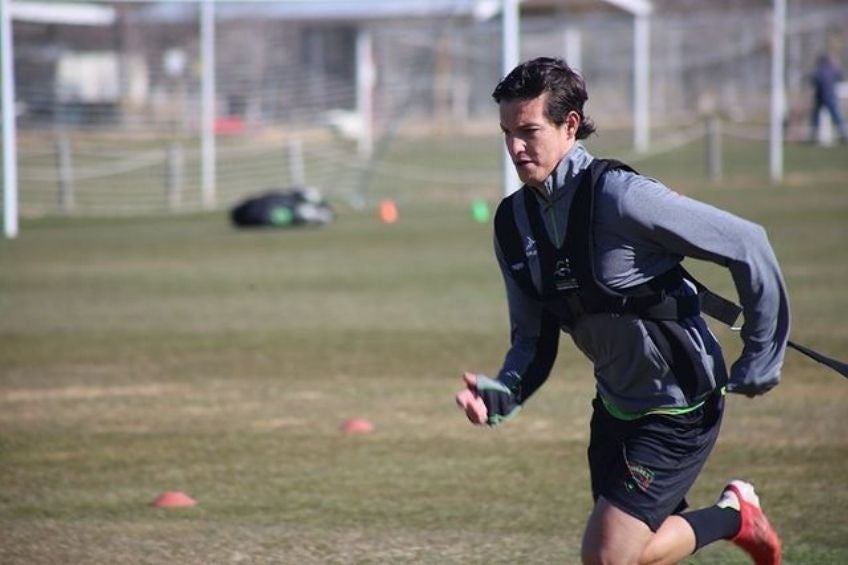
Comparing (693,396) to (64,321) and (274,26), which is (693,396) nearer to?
(64,321)

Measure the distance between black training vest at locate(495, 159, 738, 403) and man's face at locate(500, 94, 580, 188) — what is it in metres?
0.12

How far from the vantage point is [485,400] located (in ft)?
15.8

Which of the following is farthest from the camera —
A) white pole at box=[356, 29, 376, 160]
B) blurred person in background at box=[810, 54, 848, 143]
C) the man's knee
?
blurred person in background at box=[810, 54, 848, 143]

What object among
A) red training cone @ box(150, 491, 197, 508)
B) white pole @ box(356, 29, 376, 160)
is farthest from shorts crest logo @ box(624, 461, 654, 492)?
white pole @ box(356, 29, 376, 160)

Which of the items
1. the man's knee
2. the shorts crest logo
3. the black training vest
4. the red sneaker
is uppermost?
the black training vest

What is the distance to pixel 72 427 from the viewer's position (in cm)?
998

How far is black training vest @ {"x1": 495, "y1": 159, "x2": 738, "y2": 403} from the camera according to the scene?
4.69m

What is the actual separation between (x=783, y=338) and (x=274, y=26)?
1305 inches

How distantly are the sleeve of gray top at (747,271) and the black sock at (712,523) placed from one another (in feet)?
2.65

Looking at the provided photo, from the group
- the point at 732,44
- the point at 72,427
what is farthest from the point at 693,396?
the point at 732,44

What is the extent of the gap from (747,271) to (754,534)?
1372 mm

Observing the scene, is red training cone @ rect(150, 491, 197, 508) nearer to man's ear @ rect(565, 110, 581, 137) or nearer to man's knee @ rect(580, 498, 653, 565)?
man's knee @ rect(580, 498, 653, 565)

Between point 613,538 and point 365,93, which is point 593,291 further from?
point 365,93

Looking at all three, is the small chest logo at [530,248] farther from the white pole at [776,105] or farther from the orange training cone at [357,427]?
the white pole at [776,105]
